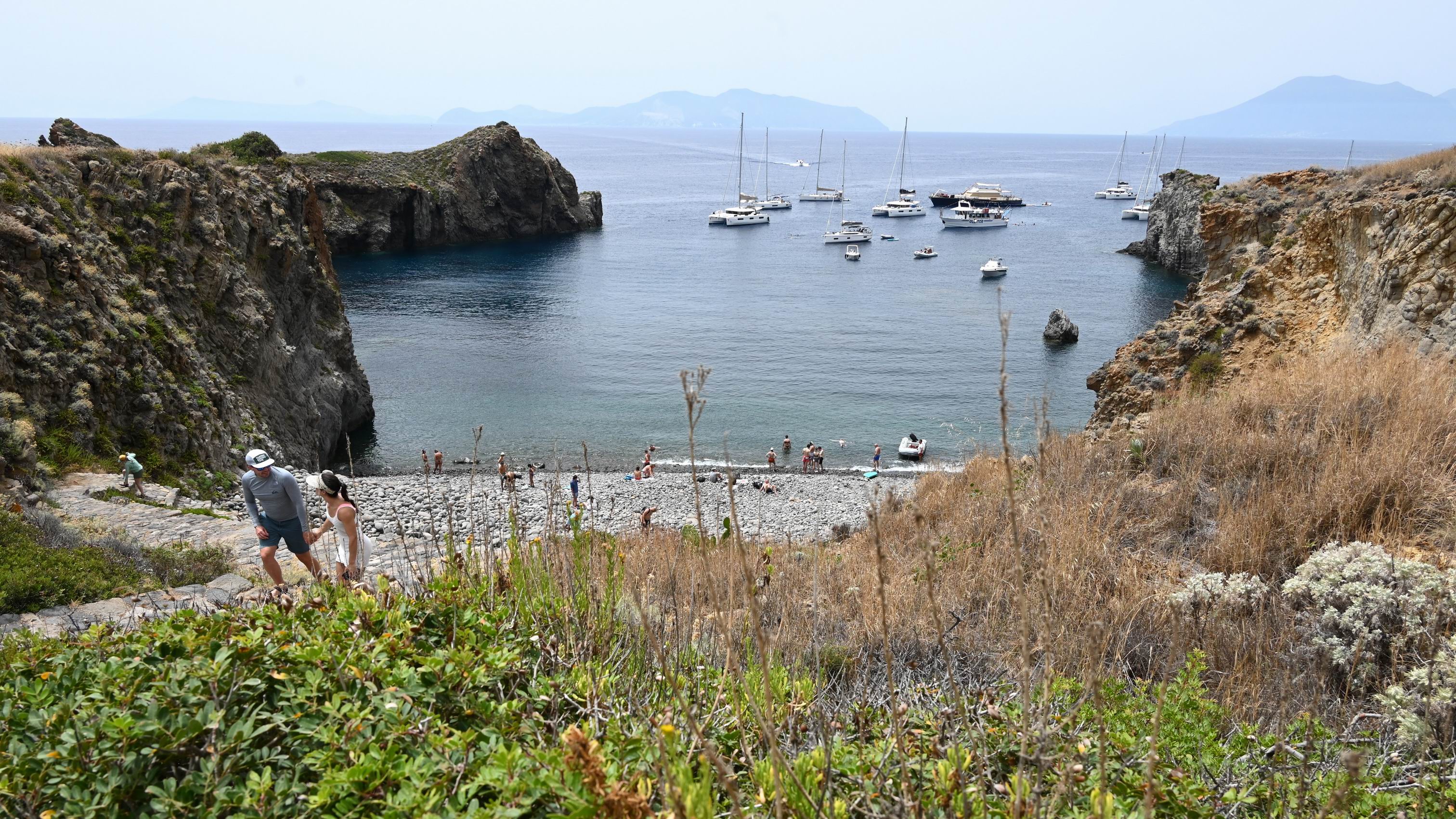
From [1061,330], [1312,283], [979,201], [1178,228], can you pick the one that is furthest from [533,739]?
[979,201]

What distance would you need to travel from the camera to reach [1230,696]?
13.9 feet

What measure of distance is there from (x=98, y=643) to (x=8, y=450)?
11094 mm

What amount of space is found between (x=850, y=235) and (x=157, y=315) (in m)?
64.9

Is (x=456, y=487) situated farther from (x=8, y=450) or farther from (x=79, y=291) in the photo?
(x=8, y=450)

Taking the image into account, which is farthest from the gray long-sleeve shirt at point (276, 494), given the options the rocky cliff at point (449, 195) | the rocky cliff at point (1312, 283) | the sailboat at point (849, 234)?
the sailboat at point (849, 234)

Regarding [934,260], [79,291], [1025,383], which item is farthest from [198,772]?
[934,260]

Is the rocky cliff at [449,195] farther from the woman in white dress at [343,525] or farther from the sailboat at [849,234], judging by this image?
the woman in white dress at [343,525]

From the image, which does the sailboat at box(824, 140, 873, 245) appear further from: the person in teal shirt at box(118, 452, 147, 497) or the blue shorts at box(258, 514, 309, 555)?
the blue shorts at box(258, 514, 309, 555)

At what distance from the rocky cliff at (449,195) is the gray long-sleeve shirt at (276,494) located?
63.9 metres

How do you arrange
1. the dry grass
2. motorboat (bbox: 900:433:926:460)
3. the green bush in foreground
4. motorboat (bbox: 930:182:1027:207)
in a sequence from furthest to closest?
motorboat (bbox: 930:182:1027:207) < motorboat (bbox: 900:433:926:460) < the dry grass < the green bush in foreground

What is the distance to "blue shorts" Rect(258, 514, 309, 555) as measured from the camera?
8031mm

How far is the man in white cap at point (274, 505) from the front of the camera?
788 cm

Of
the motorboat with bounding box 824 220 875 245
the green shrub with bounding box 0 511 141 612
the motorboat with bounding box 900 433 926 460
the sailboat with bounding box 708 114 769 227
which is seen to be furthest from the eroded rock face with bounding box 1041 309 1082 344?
the sailboat with bounding box 708 114 769 227

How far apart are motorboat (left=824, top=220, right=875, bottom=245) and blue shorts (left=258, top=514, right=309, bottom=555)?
71412mm
